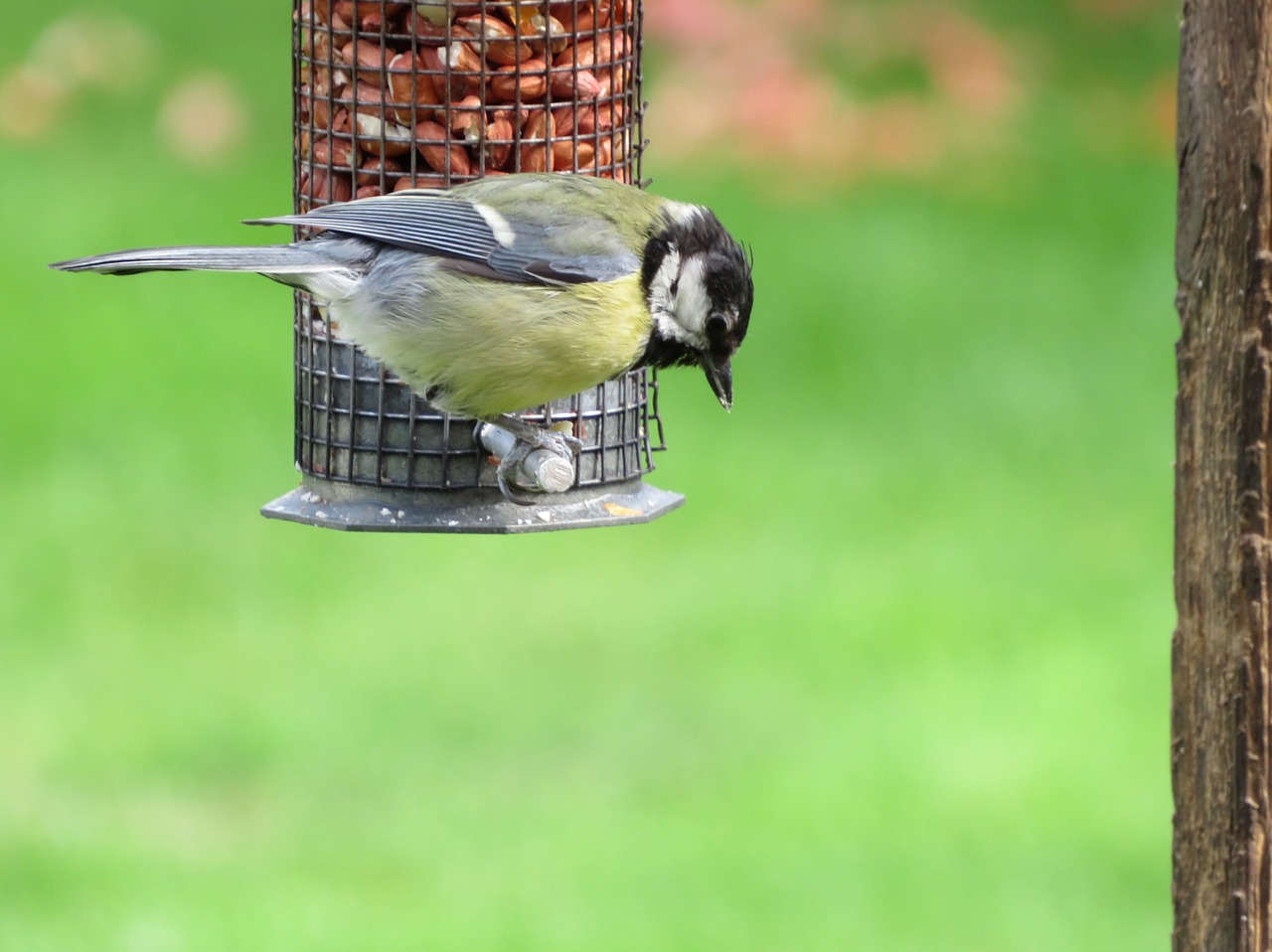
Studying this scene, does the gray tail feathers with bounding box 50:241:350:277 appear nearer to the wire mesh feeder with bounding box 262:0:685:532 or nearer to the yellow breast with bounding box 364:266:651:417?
the yellow breast with bounding box 364:266:651:417

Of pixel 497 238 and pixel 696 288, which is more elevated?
pixel 497 238

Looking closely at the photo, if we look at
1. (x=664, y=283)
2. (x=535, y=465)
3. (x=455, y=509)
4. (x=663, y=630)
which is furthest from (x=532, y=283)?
(x=663, y=630)

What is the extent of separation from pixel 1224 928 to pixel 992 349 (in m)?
9.42

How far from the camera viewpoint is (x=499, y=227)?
4.52 metres

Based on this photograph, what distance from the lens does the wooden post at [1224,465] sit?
2.98m

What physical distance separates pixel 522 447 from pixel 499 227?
525mm

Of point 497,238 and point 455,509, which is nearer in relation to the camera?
point 497,238

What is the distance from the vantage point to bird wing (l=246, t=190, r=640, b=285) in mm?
4520

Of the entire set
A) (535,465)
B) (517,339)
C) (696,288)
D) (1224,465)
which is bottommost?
(535,465)

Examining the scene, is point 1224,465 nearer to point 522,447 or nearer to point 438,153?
point 522,447

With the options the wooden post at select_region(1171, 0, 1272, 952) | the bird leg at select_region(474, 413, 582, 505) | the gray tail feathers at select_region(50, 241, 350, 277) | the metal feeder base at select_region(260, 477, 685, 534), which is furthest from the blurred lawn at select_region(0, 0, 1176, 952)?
the wooden post at select_region(1171, 0, 1272, 952)

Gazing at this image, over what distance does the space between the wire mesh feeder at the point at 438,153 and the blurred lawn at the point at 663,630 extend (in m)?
2.62

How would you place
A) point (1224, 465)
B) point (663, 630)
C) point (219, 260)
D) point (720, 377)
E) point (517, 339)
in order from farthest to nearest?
point (663, 630) < point (720, 377) < point (517, 339) < point (219, 260) < point (1224, 465)

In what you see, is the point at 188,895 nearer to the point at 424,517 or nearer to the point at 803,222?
the point at 424,517
